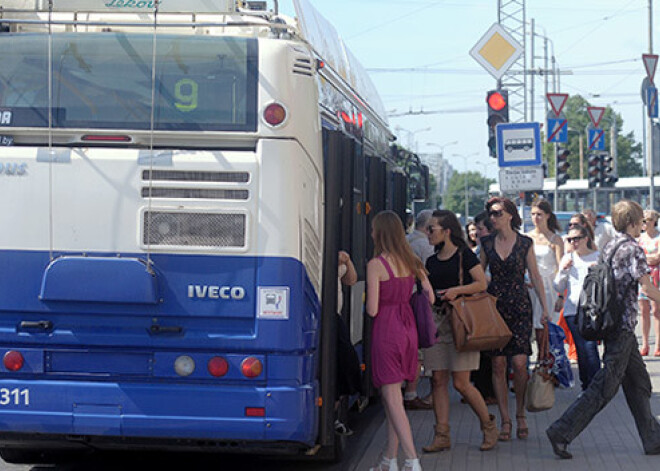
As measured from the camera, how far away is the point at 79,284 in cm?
690

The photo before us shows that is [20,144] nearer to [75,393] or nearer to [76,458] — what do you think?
[75,393]

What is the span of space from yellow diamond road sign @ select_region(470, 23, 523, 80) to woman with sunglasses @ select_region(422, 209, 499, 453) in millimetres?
8485

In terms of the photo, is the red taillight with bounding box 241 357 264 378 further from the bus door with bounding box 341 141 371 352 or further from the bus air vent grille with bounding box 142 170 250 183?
the bus door with bounding box 341 141 371 352

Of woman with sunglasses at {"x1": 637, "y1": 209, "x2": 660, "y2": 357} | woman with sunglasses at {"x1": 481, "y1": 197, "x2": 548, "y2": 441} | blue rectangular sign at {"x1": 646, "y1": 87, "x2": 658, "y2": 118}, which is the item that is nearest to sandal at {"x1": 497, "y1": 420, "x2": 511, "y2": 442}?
woman with sunglasses at {"x1": 481, "y1": 197, "x2": 548, "y2": 441}

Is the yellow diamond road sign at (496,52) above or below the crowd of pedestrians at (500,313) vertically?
above

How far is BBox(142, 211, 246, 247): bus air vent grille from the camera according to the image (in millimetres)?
6898

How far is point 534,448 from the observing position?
367 inches

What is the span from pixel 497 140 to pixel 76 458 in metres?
9.45

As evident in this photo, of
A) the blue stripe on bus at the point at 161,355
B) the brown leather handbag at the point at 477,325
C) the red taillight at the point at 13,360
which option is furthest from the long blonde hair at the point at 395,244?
the red taillight at the point at 13,360

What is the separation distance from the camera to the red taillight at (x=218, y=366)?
272 inches

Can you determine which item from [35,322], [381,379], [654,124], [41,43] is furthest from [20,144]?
[654,124]

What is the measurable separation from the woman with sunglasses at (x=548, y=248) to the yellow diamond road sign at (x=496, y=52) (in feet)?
16.8

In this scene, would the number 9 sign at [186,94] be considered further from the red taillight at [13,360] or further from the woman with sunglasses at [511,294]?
the woman with sunglasses at [511,294]

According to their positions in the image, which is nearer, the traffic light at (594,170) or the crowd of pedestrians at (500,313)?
the crowd of pedestrians at (500,313)
